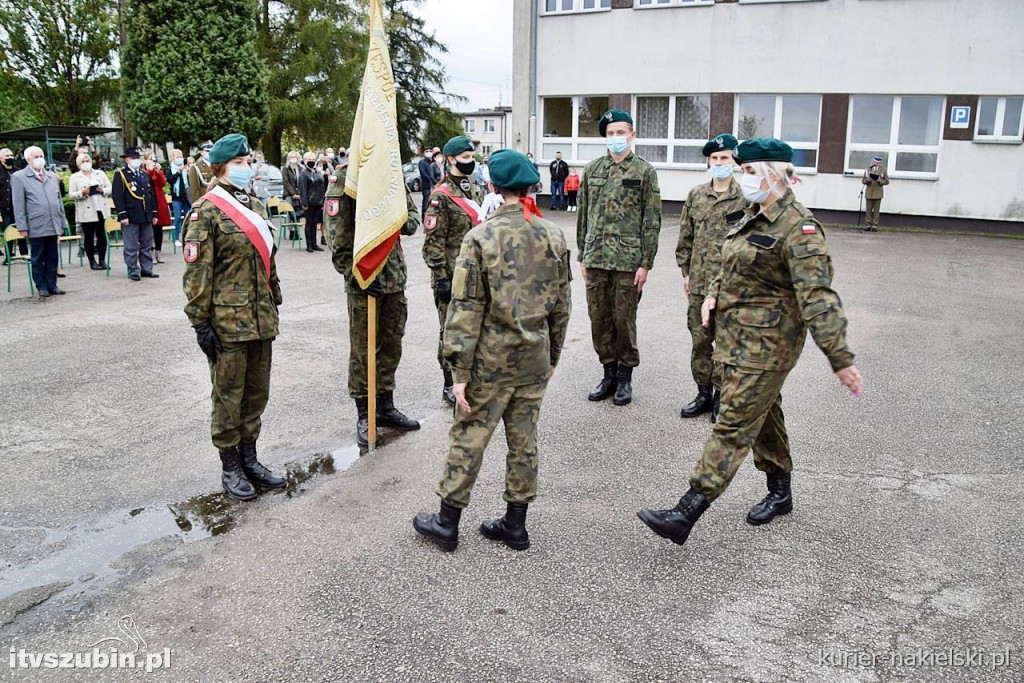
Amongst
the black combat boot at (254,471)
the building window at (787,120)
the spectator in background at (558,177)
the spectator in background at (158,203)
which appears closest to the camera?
the black combat boot at (254,471)

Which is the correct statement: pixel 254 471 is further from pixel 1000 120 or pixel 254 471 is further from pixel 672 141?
pixel 1000 120

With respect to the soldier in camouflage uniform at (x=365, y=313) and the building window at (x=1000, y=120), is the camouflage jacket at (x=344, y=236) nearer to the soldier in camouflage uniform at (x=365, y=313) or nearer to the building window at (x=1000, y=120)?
the soldier in camouflage uniform at (x=365, y=313)

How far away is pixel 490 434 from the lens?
13.4 feet

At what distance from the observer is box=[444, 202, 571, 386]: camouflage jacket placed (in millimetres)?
3844

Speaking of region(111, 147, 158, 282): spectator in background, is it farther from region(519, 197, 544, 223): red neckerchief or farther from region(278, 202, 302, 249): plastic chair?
region(519, 197, 544, 223): red neckerchief

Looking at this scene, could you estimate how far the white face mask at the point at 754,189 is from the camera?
4008mm

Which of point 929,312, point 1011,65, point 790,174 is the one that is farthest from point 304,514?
point 1011,65

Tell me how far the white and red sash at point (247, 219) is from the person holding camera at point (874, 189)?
17.8 meters

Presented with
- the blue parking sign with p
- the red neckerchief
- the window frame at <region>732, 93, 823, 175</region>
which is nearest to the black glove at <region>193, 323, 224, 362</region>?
the red neckerchief

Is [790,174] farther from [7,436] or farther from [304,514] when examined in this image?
[7,436]

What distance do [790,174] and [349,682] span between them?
10.4 feet

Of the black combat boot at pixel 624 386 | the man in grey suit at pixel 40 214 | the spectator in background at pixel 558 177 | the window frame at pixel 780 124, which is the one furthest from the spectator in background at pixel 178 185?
the window frame at pixel 780 124

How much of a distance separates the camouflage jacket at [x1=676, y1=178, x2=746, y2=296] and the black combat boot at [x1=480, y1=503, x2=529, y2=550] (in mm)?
2813

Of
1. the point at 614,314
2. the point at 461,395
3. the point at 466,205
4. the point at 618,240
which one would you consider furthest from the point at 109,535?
the point at 618,240
